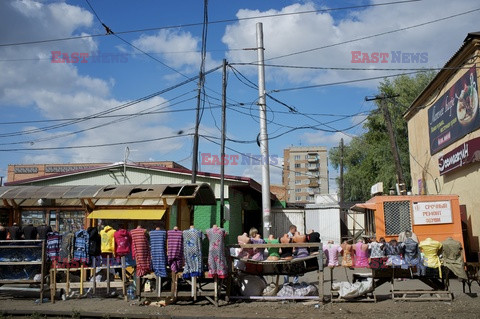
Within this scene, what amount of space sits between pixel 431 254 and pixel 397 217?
5.91m

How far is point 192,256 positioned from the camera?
11.0m

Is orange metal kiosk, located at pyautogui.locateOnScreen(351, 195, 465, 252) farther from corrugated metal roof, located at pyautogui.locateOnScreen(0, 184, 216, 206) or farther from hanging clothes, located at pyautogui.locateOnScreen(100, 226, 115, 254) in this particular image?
hanging clothes, located at pyautogui.locateOnScreen(100, 226, 115, 254)

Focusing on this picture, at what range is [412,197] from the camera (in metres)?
16.9

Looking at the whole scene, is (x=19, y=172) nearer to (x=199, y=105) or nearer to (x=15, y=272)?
(x=199, y=105)

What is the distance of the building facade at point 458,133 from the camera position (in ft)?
53.8

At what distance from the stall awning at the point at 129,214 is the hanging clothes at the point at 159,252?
147 inches

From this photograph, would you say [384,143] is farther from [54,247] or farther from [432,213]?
[54,247]

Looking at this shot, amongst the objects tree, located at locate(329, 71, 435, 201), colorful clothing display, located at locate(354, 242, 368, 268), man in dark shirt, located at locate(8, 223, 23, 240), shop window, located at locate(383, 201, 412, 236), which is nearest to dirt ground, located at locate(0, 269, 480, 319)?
colorful clothing display, located at locate(354, 242, 368, 268)

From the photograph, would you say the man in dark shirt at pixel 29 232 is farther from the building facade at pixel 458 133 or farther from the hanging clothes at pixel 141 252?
the building facade at pixel 458 133

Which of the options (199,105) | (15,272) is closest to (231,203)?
(199,105)

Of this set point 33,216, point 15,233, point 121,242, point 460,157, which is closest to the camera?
point 121,242

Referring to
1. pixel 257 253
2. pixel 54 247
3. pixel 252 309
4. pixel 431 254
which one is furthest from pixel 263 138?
pixel 54 247

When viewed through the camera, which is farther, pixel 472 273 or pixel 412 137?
pixel 412 137

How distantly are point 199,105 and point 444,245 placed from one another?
13.2 m
